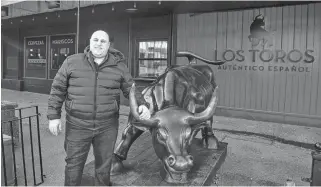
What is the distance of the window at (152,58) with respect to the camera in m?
10.0

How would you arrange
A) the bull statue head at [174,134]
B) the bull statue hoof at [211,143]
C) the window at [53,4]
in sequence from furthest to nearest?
the window at [53,4] → the bull statue hoof at [211,143] → the bull statue head at [174,134]

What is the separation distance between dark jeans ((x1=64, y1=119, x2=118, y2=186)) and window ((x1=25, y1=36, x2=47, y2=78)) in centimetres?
1152

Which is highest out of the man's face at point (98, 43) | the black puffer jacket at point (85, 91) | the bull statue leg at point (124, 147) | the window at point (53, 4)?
the window at point (53, 4)

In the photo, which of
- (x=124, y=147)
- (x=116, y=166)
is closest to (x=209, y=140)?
(x=124, y=147)

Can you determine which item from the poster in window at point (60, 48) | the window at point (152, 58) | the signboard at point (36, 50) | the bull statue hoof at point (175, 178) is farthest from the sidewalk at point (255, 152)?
the signboard at point (36, 50)

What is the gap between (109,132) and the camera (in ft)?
9.70

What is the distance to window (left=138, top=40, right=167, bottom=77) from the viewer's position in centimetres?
1000

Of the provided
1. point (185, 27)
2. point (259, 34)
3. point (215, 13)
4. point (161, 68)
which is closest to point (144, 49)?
point (161, 68)

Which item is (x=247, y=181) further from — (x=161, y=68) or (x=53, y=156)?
(x=161, y=68)

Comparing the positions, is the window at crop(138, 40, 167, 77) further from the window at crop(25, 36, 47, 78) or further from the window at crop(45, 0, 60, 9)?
the window at crop(25, 36, 47, 78)

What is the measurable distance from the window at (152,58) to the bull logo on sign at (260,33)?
300 centimetres

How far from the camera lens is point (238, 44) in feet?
28.0

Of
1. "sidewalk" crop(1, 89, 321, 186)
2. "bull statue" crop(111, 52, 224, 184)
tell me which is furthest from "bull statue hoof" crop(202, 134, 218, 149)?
"bull statue" crop(111, 52, 224, 184)

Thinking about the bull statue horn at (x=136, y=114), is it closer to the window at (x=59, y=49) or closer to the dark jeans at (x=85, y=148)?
the dark jeans at (x=85, y=148)
